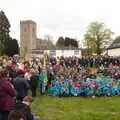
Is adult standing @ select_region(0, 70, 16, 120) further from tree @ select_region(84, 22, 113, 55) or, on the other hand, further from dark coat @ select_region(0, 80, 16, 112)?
tree @ select_region(84, 22, 113, 55)

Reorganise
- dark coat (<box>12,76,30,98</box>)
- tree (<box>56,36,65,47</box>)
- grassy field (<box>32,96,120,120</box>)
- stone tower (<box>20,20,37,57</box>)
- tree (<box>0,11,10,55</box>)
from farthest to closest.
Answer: stone tower (<box>20,20,37,57</box>), tree (<box>56,36,65,47</box>), tree (<box>0,11,10,55</box>), grassy field (<box>32,96,120,120</box>), dark coat (<box>12,76,30,98</box>)

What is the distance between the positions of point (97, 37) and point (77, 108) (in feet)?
284

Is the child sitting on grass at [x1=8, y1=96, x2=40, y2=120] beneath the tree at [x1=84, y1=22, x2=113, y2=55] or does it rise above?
beneath

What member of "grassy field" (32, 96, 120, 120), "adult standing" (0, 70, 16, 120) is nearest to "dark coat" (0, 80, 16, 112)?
"adult standing" (0, 70, 16, 120)

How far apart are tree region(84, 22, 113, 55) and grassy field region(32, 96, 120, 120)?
79434mm

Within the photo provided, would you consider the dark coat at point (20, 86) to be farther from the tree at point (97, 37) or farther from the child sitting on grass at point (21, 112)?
the tree at point (97, 37)

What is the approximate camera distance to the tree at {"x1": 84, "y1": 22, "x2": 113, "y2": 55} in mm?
103588

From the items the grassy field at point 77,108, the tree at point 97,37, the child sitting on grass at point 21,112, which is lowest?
the grassy field at point 77,108

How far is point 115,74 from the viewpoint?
117 feet

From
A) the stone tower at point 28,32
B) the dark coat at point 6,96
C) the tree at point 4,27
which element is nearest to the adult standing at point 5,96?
the dark coat at point 6,96

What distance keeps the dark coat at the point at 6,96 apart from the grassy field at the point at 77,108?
6107 millimetres

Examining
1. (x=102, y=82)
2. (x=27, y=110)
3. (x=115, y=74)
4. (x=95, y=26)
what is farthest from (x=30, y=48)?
(x=27, y=110)

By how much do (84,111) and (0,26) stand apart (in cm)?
8069

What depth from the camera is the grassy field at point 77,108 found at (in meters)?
17.3
